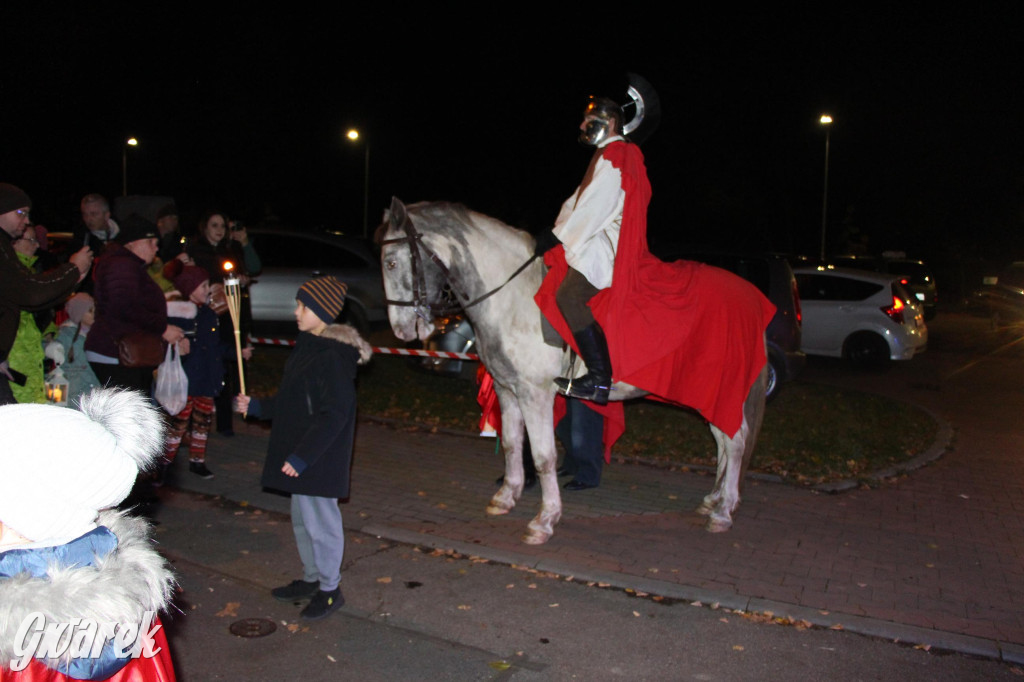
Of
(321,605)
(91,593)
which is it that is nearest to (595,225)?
(321,605)

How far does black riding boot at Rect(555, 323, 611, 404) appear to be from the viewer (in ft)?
19.3

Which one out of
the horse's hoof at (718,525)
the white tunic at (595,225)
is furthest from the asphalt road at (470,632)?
the white tunic at (595,225)

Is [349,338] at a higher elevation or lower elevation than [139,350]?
higher

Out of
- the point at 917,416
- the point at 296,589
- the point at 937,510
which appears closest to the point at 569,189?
the point at 917,416

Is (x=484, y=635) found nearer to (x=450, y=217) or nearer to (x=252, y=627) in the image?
(x=252, y=627)

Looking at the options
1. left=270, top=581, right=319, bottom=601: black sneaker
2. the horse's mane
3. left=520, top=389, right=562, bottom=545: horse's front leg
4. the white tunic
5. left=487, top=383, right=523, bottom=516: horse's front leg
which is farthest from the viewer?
left=487, top=383, right=523, bottom=516: horse's front leg

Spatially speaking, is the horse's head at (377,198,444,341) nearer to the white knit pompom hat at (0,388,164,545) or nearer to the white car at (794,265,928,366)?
the white knit pompom hat at (0,388,164,545)

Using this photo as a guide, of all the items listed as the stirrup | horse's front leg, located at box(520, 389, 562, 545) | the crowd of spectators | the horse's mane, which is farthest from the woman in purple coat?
the stirrup

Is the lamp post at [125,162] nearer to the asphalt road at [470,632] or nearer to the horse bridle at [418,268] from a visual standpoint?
the asphalt road at [470,632]

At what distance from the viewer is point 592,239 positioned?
5.76 metres

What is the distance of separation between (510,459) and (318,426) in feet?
8.35

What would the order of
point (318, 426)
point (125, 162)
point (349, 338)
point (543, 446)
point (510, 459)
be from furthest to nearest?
point (125, 162)
point (510, 459)
point (543, 446)
point (349, 338)
point (318, 426)

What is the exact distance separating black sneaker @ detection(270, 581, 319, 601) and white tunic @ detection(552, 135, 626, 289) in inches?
103

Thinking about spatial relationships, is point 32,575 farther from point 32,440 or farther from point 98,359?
point 98,359
